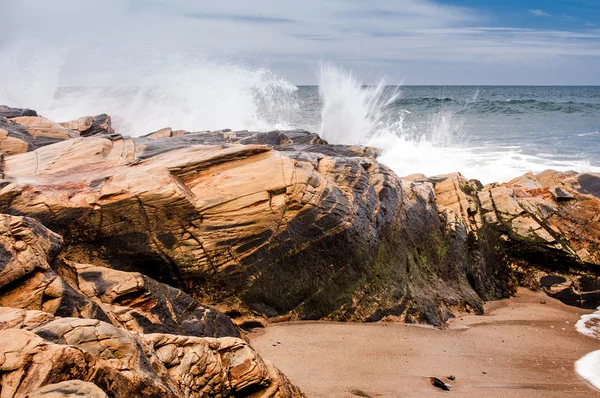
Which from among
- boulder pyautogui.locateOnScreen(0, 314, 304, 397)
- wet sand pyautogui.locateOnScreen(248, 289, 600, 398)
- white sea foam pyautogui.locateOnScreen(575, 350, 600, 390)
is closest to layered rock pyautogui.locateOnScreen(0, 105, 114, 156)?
wet sand pyautogui.locateOnScreen(248, 289, 600, 398)

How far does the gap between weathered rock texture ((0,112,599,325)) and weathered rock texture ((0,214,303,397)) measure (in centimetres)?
40

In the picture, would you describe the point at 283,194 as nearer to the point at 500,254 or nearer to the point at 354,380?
the point at 354,380

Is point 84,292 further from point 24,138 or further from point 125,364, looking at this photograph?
point 24,138

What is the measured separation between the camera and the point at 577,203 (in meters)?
10.4

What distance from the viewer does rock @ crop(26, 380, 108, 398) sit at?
2502mm

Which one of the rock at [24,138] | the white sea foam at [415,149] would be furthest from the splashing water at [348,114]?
the rock at [24,138]

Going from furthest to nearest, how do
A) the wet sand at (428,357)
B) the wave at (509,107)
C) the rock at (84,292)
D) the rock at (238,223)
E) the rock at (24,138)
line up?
the wave at (509,107)
the rock at (24,138)
the rock at (238,223)
the wet sand at (428,357)
the rock at (84,292)

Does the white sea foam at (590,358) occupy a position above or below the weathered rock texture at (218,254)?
below

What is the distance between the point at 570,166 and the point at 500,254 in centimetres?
1207

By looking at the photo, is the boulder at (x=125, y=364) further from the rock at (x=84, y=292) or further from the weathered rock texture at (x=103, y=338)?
the rock at (x=84, y=292)

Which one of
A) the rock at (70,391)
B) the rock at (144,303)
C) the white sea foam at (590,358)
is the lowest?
the white sea foam at (590,358)

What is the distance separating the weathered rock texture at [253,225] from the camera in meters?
6.39

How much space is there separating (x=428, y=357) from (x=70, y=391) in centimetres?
457

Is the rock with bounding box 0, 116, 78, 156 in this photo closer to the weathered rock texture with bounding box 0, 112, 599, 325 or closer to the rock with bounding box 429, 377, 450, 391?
the weathered rock texture with bounding box 0, 112, 599, 325
